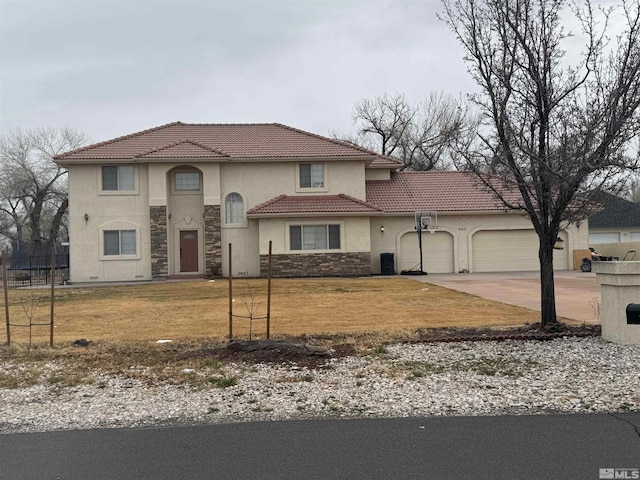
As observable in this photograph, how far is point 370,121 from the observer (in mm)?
47469

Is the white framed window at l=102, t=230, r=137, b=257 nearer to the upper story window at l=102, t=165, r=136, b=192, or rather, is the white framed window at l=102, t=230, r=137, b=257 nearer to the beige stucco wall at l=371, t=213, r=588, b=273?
the upper story window at l=102, t=165, r=136, b=192

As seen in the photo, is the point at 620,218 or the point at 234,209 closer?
the point at 234,209

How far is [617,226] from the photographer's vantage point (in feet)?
135

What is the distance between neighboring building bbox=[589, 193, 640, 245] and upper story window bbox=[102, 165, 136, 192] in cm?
3231

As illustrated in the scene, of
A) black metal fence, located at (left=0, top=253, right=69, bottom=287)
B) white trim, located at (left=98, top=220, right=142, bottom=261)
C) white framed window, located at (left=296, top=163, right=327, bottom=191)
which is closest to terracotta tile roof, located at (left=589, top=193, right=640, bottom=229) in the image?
white framed window, located at (left=296, top=163, right=327, bottom=191)

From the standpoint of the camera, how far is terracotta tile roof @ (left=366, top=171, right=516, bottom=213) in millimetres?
27688

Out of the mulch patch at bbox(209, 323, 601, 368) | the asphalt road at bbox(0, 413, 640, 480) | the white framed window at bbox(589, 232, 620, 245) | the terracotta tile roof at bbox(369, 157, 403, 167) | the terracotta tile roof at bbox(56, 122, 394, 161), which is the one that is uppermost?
the terracotta tile roof at bbox(56, 122, 394, 161)

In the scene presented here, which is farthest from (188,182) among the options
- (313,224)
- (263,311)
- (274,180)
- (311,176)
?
(263,311)

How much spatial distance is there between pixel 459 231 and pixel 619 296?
1920cm

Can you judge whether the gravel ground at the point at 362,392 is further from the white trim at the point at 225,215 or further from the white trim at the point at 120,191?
the white trim at the point at 120,191

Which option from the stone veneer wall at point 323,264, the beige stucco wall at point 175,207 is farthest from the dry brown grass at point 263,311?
the beige stucco wall at point 175,207

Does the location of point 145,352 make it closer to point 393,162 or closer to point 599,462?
point 599,462

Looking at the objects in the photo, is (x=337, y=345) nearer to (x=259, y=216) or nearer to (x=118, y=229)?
(x=259, y=216)

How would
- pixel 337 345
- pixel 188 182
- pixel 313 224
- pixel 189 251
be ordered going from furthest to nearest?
1. pixel 189 251
2. pixel 188 182
3. pixel 313 224
4. pixel 337 345
